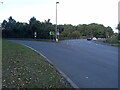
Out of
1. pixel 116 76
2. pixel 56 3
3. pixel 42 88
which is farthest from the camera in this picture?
pixel 56 3

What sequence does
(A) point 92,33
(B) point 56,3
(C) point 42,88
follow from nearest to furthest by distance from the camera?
1. (C) point 42,88
2. (B) point 56,3
3. (A) point 92,33

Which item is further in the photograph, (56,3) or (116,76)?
(56,3)

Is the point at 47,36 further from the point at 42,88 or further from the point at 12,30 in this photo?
the point at 42,88

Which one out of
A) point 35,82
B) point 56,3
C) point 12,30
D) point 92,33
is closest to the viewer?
point 35,82

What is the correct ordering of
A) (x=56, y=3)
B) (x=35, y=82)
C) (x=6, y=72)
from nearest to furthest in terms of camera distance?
(x=35, y=82) < (x=6, y=72) < (x=56, y=3)

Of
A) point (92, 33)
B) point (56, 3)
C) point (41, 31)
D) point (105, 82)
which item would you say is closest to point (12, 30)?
point (41, 31)

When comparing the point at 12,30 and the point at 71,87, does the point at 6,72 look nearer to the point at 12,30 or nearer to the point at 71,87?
the point at 71,87

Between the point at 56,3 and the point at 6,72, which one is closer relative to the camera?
the point at 6,72

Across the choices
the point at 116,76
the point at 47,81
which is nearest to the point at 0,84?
the point at 47,81

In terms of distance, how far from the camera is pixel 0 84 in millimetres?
7238

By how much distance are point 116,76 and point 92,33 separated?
128817mm

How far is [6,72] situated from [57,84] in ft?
7.26

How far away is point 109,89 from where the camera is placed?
7895 millimetres

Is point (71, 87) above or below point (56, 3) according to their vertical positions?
below
